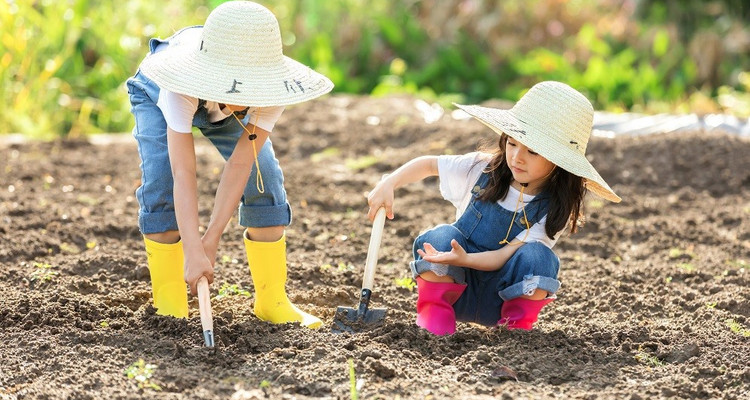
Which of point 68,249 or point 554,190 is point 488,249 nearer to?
point 554,190

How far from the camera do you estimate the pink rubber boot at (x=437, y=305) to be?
3.30 meters

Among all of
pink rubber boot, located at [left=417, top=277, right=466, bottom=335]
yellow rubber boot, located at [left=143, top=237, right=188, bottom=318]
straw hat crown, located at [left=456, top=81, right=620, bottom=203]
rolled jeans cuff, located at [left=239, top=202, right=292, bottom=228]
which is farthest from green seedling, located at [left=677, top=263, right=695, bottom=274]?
yellow rubber boot, located at [left=143, top=237, right=188, bottom=318]

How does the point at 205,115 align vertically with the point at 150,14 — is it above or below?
above

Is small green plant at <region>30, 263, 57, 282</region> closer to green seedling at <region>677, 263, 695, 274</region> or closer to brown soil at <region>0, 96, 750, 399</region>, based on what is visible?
brown soil at <region>0, 96, 750, 399</region>

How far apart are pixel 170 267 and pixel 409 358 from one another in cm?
90

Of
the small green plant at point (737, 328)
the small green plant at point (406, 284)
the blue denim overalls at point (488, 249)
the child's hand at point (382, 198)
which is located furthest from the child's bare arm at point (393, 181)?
the small green plant at point (737, 328)

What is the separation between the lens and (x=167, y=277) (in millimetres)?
3330

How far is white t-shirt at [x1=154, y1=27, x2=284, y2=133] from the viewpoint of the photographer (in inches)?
120

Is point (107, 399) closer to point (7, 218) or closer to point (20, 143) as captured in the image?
point (7, 218)

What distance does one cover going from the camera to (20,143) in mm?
5980

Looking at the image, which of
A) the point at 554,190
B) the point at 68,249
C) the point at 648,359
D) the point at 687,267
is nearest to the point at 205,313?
the point at 554,190

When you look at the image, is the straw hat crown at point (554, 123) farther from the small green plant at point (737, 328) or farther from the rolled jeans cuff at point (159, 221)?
the rolled jeans cuff at point (159, 221)

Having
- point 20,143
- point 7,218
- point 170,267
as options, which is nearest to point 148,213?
point 170,267

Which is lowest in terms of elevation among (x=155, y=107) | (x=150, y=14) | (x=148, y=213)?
(x=150, y=14)
